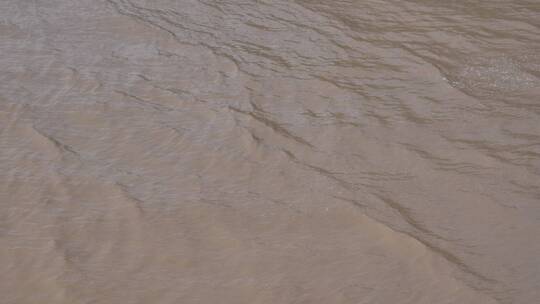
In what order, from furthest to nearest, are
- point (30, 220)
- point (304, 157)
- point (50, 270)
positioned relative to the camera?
point (304, 157)
point (30, 220)
point (50, 270)

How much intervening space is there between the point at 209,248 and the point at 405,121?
1336 millimetres

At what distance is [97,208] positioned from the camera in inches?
133

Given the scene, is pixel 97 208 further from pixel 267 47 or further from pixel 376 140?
pixel 267 47

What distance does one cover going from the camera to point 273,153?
372 centimetres

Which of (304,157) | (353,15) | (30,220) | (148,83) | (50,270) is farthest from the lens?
(353,15)

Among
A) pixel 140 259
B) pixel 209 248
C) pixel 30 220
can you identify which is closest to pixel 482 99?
pixel 209 248

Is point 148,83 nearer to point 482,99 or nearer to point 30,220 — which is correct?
point 30,220

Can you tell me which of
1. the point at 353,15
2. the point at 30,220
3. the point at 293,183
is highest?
the point at 353,15

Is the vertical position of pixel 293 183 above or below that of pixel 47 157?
above

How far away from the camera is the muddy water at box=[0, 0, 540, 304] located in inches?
116

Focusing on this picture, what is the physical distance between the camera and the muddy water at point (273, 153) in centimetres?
294

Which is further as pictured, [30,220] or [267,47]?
[267,47]

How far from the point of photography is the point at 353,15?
5184mm

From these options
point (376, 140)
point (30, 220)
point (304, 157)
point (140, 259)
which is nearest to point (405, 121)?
point (376, 140)
